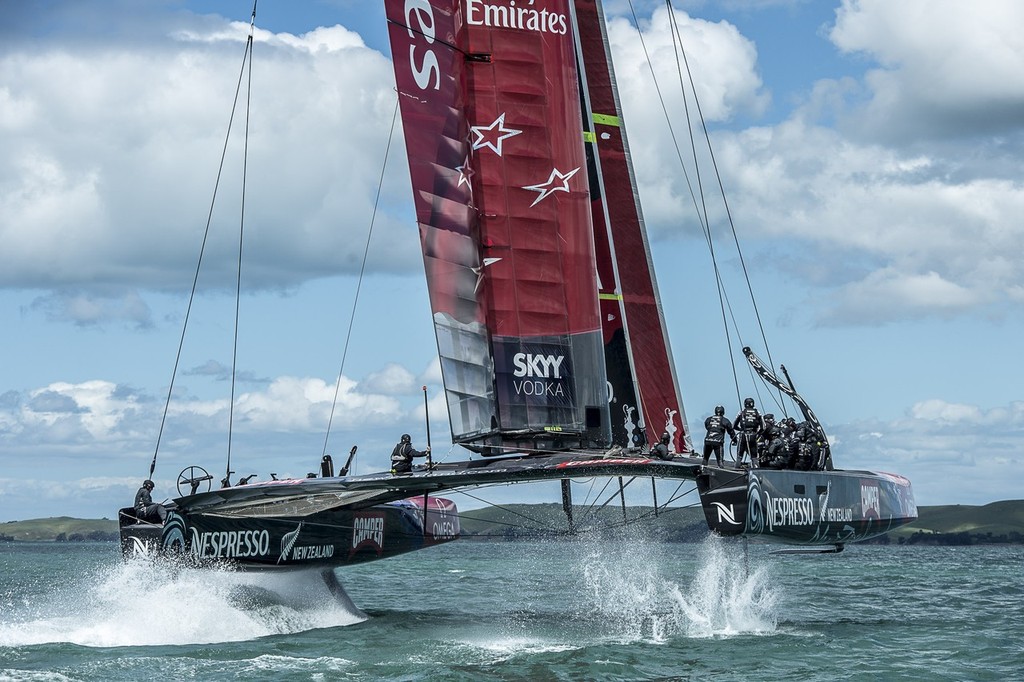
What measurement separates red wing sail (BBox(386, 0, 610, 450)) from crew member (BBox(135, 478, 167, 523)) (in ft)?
12.4

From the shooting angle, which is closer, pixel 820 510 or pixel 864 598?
pixel 820 510

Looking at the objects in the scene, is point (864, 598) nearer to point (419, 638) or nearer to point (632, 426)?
point (632, 426)

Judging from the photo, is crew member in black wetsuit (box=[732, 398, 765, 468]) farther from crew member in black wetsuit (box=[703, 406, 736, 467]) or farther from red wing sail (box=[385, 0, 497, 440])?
red wing sail (box=[385, 0, 497, 440])

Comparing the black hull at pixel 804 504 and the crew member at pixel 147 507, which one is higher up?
the crew member at pixel 147 507

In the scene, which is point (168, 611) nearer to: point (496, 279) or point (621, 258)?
point (496, 279)

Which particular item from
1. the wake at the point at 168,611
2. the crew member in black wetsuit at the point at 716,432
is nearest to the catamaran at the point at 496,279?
the wake at the point at 168,611

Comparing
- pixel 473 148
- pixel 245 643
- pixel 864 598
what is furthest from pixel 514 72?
pixel 864 598

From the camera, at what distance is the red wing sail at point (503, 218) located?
15.6 meters

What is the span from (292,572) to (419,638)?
2221 mm

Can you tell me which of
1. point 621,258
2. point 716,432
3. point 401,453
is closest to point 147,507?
point 401,453

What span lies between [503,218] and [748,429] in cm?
411

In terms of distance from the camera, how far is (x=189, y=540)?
15492 millimetres

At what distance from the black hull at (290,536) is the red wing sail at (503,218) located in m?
2.25

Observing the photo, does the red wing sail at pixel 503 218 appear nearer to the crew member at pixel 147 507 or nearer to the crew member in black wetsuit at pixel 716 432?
the crew member in black wetsuit at pixel 716 432
